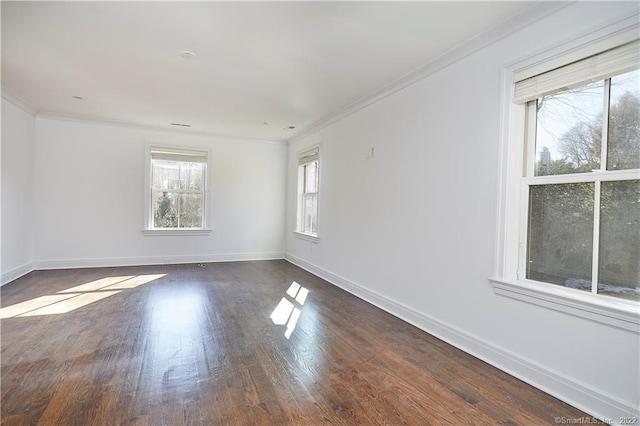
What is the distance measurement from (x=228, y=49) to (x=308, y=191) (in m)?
3.54

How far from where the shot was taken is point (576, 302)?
6.37 feet

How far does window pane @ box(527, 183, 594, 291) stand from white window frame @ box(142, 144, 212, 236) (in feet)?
18.1

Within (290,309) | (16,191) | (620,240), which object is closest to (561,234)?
(620,240)

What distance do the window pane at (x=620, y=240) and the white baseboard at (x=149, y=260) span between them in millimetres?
5692

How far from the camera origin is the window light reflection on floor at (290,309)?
127 inches

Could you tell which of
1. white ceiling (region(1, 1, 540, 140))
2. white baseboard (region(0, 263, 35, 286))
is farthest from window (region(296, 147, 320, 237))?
white baseboard (region(0, 263, 35, 286))

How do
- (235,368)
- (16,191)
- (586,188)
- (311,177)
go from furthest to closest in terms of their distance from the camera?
(311,177) → (16,191) → (235,368) → (586,188)

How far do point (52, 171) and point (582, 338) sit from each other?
6.96 metres

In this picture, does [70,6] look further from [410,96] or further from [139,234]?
[139,234]

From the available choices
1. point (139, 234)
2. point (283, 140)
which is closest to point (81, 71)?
point (139, 234)

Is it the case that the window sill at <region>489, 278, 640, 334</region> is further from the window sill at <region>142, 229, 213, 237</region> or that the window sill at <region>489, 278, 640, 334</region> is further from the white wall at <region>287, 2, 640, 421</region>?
the window sill at <region>142, 229, 213, 237</region>

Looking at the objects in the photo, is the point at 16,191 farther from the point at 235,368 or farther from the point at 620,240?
the point at 620,240

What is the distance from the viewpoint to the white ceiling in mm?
2307

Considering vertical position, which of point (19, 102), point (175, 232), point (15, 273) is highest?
point (19, 102)
